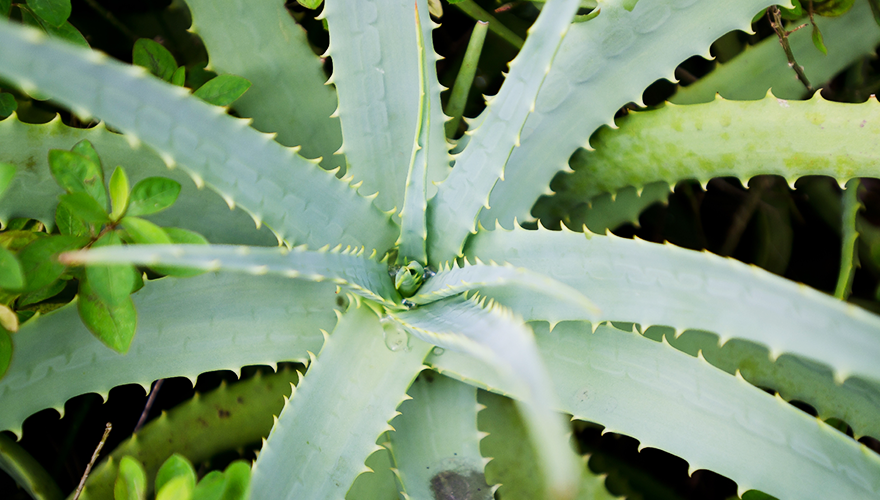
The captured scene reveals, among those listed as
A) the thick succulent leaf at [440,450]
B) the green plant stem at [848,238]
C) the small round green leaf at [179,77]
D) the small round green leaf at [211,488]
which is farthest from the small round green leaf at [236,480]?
the green plant stem at [848,238]

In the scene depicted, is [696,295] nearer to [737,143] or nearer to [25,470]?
[737,143]

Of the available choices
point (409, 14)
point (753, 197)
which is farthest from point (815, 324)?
point (753, 197)

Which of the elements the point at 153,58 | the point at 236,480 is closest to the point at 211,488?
the point at 236,480

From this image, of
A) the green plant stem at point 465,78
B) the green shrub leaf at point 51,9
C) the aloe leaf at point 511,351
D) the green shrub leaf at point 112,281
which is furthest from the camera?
the green plant stem at point 465,78

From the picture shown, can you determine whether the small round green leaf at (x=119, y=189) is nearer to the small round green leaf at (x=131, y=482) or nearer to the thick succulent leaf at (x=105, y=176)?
the thick succulent leaf at (x=105, y=176)

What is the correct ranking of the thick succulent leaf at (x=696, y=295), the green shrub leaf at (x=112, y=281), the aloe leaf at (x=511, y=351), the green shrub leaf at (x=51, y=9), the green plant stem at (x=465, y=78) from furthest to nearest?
the green plant stem at (x=465, y=78)
the green shrub leaf at (x=51, y=9)
the green shrub leaf at (x=112, y=281)
the thick succulent leaf at (x=696, y=295)
the aloe leaf at (x=511, y=351)

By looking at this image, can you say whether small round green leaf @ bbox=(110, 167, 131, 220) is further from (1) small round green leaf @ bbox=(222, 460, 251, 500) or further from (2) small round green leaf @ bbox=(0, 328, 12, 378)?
(1) small round green leaf @ bbox=(222, 460, 251, 500)

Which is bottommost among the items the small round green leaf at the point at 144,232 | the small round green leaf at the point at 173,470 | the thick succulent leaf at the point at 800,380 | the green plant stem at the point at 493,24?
the small round green leaf at the point at 173,470
